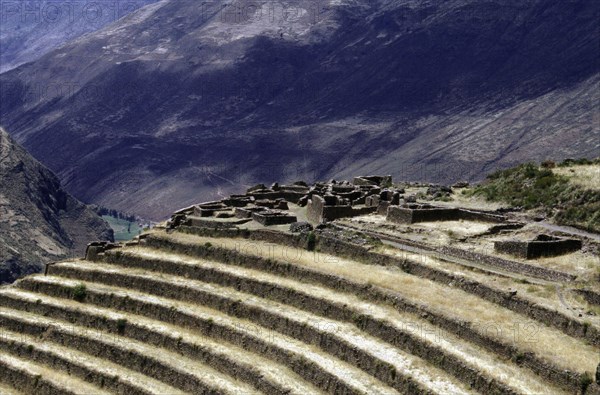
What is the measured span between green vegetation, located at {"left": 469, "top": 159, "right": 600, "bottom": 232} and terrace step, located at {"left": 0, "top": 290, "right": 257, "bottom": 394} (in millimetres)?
20815

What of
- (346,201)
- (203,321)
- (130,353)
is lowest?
(130,353)

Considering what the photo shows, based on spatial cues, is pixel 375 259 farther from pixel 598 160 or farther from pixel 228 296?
pixel 598 160

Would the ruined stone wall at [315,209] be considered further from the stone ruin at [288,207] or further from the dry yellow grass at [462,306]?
the dry yellow grass at [462,306]

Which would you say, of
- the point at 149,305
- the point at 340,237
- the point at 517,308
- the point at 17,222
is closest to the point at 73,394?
the point at 149,305

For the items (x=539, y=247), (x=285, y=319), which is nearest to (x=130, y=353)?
(x=285, y=319)

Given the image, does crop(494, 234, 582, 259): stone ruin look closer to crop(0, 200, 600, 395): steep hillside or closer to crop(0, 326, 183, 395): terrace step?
crop(0, 200, 600, 395): steep hillside

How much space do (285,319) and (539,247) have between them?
484 inches

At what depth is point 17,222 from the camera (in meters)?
180

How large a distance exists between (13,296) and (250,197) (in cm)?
1754

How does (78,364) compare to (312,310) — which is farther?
(78,364)

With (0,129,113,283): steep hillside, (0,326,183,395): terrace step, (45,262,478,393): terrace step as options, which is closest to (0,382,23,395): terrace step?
(0,326,183,395): terrace step

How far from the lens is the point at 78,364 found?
48.1m

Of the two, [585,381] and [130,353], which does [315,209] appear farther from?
[585,381]

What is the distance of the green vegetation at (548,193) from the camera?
170 ft
